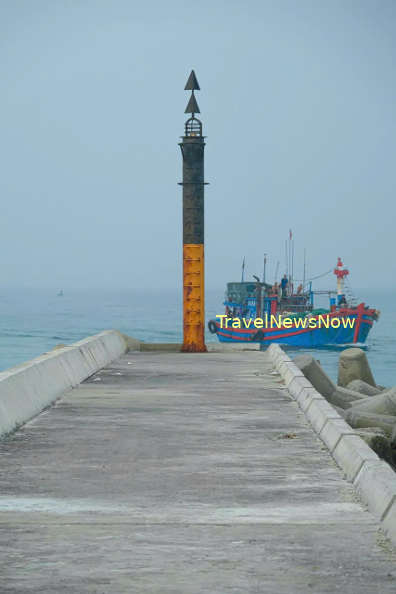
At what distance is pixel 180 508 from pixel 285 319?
78.4 metres

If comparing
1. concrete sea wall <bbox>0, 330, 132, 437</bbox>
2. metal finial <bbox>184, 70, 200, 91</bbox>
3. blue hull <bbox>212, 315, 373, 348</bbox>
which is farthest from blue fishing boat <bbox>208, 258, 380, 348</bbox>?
concrete sea wall <bbox>0, 330, 132, 437</bbox>

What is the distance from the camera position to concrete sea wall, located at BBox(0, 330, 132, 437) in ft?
34.7

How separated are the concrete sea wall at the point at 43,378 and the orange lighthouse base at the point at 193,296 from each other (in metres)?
5.09

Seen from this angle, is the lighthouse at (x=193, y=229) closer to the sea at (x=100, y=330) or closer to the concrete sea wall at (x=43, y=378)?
the concrete sea wall at (x=43, y=378)

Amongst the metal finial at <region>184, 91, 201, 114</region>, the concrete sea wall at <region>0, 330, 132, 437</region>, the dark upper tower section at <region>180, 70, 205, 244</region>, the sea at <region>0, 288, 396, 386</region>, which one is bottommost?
the sea at <region>0, 288, 396, 386</region>

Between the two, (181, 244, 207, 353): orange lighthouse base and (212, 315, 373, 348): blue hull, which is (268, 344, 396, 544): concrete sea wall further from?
(212, 315, 373, 348): blue hull

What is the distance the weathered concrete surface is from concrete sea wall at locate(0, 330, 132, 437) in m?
0.27

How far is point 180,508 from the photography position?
22.7ft

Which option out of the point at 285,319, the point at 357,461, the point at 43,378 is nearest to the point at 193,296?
the point at 43,378

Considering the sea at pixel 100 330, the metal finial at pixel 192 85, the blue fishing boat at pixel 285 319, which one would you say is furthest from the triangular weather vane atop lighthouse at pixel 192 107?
the blue fishing boat at pixel 285 319

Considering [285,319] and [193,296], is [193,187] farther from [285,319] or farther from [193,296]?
[285,319]

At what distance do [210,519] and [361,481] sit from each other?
1.53m

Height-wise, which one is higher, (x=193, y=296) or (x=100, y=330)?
(x=193, y=296)

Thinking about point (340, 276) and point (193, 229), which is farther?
point (340, 276)
